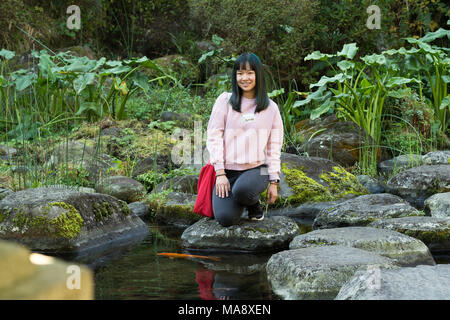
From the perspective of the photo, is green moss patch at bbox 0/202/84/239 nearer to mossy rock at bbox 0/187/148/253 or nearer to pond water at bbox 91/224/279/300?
mossy rock at bbox 0/187/148/253

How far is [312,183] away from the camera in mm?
4605

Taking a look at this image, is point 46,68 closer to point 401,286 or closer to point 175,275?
point 175,275

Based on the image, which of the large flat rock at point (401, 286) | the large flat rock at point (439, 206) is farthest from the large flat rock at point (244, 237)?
the large flat rock at point (401, 286)

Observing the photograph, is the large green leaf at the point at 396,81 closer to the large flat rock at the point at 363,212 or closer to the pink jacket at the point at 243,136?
the large flat rock at the point at 363,212

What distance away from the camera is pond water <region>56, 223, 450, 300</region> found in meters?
2.32

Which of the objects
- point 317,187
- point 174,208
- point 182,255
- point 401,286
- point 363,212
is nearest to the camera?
point 401,286

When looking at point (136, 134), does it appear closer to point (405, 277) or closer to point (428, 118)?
point (428, 118)

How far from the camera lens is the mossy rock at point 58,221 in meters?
3.15

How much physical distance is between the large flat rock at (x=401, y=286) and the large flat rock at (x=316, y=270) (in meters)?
0.25

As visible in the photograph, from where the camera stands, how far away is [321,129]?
6.30m

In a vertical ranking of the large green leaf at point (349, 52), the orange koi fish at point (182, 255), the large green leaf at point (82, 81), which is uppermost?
the large green leaf at point (349, 52)

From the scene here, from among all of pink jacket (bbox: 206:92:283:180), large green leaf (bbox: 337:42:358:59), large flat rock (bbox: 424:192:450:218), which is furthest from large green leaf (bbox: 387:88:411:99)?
pink jacket (bbox: 206:92:283:180)

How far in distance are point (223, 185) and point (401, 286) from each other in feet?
5.03

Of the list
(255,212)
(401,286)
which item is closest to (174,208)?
(255,212)
